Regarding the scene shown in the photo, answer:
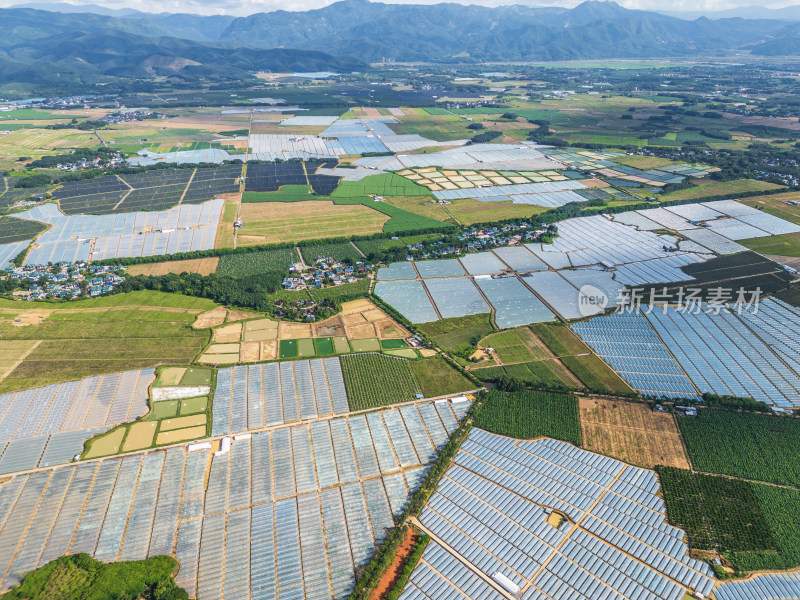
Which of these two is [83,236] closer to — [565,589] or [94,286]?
[94,286]

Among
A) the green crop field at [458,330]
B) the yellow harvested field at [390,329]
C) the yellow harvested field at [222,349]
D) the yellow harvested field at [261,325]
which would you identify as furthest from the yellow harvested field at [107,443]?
the green crop field at [458,330]

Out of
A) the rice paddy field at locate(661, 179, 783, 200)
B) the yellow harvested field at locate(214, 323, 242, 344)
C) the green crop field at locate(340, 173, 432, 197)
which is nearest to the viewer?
the yellow harvested field at locate(214, 323, 242, 344)

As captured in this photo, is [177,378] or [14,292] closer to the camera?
[177,378]

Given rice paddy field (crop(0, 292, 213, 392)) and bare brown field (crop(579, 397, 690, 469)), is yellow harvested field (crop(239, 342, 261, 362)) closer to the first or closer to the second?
rice paddy field (crop(0, 292, 213, 392))

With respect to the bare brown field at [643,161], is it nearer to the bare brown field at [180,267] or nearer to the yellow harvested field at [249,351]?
the bare brown field at [180,267]

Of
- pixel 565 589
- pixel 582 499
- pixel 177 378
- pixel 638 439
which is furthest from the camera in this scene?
pixel 177 378

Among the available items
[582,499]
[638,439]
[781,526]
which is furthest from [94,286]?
[781,526]

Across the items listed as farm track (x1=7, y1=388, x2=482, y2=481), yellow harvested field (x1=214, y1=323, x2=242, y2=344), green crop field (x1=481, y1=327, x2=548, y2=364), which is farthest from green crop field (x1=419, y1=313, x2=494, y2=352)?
yellow harvested field (x1=214, y1=323, x2=242, y2=344)

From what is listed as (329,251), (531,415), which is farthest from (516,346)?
(329,251)
